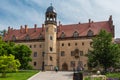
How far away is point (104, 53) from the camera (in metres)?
57.7

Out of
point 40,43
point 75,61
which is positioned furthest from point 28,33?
point 75,61

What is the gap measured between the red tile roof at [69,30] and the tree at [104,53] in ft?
66.7

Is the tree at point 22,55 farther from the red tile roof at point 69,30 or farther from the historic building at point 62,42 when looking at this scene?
the red tile roof at point 69,30

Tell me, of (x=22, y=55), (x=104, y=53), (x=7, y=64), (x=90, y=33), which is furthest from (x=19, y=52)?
(x=104, y=53)

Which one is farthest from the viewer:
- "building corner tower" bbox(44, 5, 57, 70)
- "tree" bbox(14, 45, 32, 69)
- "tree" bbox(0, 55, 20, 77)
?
"building corner tower" bbox(44, 5, 57, 70)

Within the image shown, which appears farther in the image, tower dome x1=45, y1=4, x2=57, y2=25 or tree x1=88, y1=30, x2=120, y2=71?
tower dome x1=45, y1=4, x2=57, y2=25

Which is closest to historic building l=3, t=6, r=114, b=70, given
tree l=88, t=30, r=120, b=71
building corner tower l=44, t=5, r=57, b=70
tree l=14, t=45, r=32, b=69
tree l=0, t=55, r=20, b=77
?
building corner tower l=44, t=5, r=57, b=70

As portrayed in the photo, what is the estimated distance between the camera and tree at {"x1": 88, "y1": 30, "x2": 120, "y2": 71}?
188 feet

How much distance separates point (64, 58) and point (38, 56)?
8379 millimetres

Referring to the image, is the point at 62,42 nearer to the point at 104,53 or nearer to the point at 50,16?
the point at 50,16

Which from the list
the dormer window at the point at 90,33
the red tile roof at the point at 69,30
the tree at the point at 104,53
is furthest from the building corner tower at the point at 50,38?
the tree at the point at 104,53

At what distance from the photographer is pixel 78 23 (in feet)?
289

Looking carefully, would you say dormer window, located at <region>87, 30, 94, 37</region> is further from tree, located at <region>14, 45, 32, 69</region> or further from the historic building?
tree, located at <region>14, 45, 32, 69</region>

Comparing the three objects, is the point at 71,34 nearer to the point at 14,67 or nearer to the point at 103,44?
A: the point at 103,44
